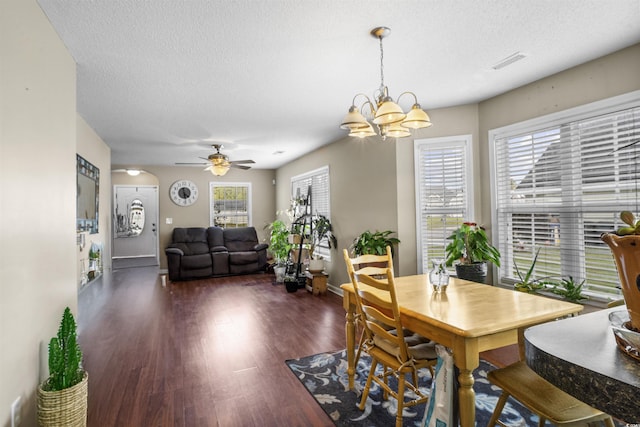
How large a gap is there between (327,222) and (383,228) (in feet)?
5.14

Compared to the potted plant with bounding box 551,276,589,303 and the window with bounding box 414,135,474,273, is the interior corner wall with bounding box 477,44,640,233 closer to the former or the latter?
the window with bounding box 414,135,474,273

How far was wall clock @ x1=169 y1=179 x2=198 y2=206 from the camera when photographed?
8.05 m

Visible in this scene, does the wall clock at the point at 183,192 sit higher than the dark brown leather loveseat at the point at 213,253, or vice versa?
the wall clock at the point at 183,192

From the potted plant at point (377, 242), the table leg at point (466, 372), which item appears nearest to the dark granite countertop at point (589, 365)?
the table leg at point (466, 372)

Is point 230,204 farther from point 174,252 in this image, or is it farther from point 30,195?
point 30,195

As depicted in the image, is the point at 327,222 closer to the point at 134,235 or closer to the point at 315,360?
the point at 315,360

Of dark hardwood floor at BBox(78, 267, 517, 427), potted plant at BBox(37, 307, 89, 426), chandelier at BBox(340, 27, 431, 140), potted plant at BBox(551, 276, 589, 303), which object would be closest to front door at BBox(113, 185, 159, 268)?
dark hardwood floor at BBox(78, 267, 517, 427)

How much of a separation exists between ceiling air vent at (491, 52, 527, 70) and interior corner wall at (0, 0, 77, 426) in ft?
10.4

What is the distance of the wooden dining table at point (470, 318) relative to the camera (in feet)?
5.32

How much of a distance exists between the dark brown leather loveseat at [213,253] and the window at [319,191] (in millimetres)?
1650

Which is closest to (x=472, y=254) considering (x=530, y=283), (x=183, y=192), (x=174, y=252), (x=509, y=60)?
(x=530, y=283)

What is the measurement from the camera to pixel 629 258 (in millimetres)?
728

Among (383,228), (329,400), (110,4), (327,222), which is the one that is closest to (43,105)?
(110,4)

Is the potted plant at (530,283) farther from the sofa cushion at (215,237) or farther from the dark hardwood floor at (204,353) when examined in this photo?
the sofa cushion at (215,237)
